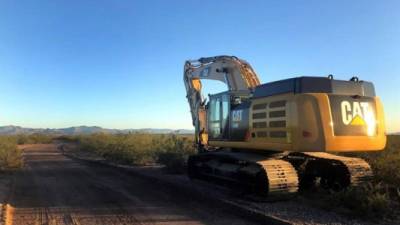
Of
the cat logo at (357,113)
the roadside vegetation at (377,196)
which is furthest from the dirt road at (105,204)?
the cat logo at (357,113)

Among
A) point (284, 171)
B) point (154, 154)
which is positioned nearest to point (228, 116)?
point (284, 171)

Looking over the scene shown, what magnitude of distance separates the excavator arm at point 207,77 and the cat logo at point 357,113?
174 inches

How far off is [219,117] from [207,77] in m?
3.23

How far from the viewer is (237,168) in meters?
12.3

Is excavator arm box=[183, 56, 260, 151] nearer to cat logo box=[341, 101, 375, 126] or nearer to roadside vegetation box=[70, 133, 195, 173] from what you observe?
roadside vegetation box=[70, 133, 195, 173]

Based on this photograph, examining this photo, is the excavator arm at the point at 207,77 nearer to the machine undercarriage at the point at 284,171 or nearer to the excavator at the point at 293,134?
the excavator at the point at 293,134

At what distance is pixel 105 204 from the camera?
11.2 metres

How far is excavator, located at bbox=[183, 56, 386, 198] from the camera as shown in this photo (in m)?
10.1

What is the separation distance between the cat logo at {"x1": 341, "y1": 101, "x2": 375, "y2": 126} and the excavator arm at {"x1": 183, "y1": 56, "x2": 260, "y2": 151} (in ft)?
14.5

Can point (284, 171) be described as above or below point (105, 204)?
above

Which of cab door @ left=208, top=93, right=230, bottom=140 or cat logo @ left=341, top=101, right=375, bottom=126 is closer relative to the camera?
cat logo @ left=341, top=101, right=375, bottom=126

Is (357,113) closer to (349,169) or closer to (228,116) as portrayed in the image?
(349,169)

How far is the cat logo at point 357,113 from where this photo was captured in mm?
10305

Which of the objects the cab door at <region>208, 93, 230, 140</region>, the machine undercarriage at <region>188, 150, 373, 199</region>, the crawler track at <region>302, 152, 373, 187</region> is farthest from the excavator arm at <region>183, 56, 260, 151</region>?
the crawler track at <region>302, 152, 373, 187</region>
